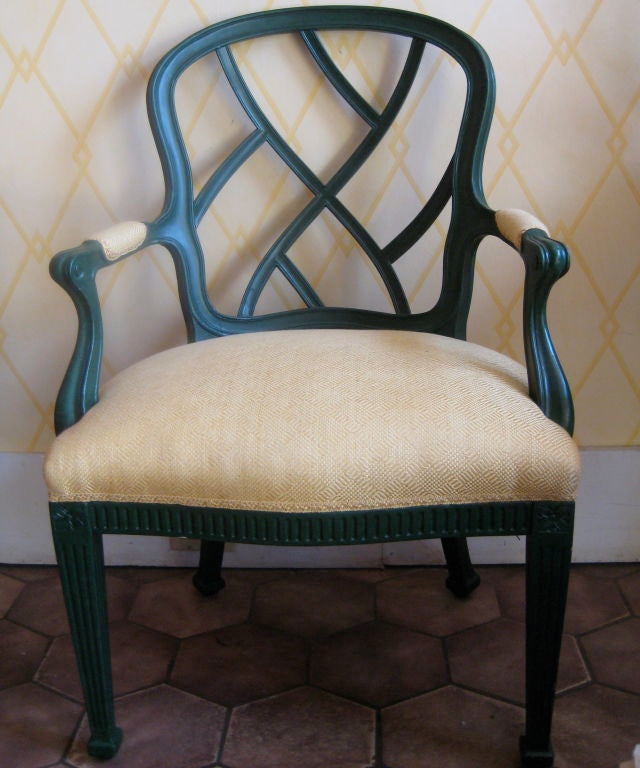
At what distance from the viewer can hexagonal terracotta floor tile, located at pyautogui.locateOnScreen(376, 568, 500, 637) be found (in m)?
1.47

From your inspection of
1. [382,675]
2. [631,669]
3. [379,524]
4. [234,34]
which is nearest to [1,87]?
[234,34]

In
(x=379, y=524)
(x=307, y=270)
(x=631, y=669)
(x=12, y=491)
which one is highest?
(x=307, y=270)

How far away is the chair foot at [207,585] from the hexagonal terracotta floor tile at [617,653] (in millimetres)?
657

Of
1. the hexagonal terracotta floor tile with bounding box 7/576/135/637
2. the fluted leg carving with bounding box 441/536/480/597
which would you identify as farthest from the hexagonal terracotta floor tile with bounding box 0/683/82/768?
Answer: the fluted leg carving with bounding box 441/536/480/597

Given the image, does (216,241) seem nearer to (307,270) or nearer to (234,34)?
(307,270)

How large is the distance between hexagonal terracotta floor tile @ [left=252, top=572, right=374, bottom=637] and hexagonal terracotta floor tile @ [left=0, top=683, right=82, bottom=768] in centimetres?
36

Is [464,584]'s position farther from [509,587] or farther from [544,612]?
[544,612]

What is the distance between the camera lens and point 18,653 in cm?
142

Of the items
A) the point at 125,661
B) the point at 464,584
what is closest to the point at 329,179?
the point at 464,584

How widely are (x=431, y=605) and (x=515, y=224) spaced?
2.44 feet

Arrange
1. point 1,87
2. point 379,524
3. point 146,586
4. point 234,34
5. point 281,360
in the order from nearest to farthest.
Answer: point 379,524 < point 281,360 < point 234,34 < point 1,87 < point 146,586

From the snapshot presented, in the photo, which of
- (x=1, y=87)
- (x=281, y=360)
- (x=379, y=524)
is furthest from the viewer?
(x=1, y=87)

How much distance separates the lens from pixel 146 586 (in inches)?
63.4

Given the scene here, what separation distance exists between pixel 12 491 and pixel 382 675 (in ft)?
2.69
